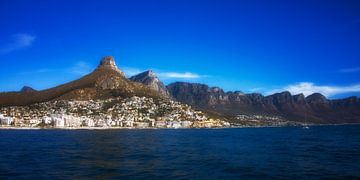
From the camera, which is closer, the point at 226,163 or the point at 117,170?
the point at 117,170

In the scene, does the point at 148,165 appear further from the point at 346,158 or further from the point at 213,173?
the point at 346,158

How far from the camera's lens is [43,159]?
62875 millimetres

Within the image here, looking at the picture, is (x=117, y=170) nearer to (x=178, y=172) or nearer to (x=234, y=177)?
(x=178, y=172)

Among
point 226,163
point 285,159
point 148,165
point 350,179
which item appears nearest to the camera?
point 350,179

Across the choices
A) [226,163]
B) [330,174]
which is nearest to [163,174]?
[226,163]

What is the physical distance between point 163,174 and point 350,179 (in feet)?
72.3

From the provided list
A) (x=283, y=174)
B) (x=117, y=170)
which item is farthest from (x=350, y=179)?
(x=117, y=170)

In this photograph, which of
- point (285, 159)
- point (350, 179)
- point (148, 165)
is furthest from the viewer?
point (285, 159)

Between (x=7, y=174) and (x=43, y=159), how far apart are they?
52.7ft

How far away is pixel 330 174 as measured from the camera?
50.1m

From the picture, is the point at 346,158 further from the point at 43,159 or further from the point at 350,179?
the point at 43,159

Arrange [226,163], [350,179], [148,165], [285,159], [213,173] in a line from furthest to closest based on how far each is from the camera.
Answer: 1. [285,159]
2. [226,163]
3. [148,165]
4. [213,173]
5. [350,179]

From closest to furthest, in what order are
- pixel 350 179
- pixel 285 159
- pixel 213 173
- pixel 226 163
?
pixel 350 179 < pixel 213 173 < pixel 226 163 < pixel 285 159

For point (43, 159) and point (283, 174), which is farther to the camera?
point (43, 159)
